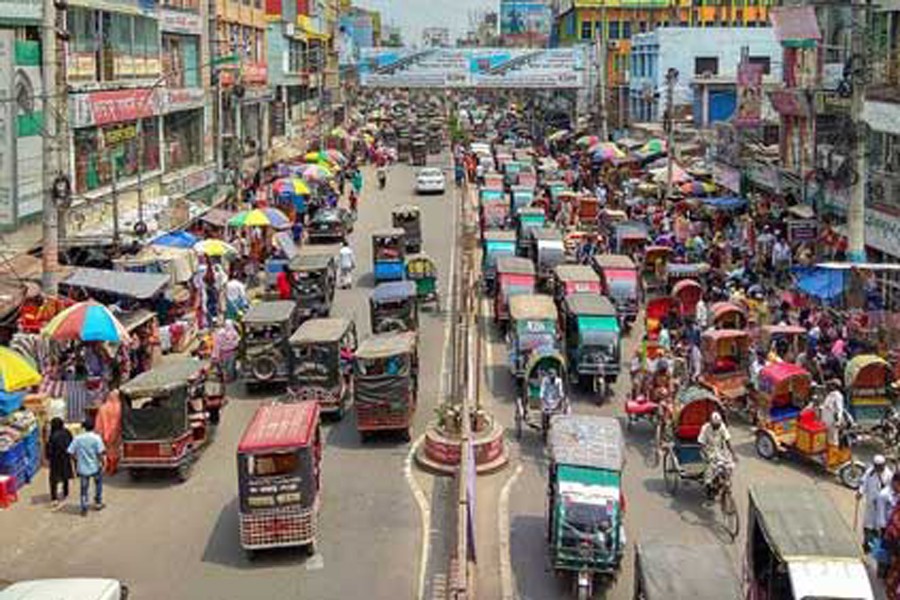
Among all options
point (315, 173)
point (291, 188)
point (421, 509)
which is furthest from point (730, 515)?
point (315, 173)

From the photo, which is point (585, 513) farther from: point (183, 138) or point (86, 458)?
point (183, 138)

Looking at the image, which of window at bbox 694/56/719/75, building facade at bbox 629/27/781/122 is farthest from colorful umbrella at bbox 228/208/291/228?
window at bbox 694/56/719/75

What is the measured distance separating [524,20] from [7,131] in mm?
167237

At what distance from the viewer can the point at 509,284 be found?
103ft

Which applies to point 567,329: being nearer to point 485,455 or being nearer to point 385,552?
point 485,455

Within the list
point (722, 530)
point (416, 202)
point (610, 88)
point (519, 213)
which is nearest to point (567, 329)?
point (722, 530)

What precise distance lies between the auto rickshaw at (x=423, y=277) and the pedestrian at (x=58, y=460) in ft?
53.2

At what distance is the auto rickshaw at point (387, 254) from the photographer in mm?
37875

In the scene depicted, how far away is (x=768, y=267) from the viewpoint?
37.4 m

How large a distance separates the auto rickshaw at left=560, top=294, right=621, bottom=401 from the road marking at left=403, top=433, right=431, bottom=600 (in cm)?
427

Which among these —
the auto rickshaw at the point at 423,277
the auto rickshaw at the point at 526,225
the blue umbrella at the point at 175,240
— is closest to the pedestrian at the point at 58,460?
the blue umbrella at the point at 175,240

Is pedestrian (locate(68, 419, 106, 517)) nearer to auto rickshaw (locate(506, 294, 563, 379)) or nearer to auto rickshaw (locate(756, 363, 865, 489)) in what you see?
auto rickshaw (locate(506, 294, 563, 379))

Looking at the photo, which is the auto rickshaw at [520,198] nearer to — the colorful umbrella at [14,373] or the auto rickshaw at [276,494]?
the colorful umbrella at [14,373]

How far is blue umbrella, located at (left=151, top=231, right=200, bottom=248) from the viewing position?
3291 centimetres
